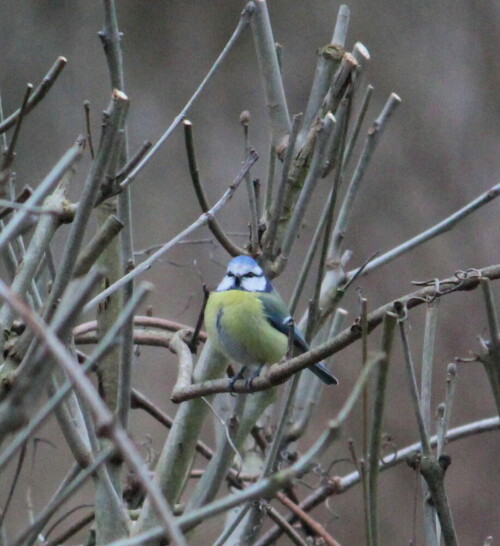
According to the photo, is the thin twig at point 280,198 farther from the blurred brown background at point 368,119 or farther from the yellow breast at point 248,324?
the blurred brown background at point 368,119

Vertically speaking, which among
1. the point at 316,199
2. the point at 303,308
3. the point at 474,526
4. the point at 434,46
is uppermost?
the point at 434,46

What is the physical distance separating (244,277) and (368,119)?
2.29 metres

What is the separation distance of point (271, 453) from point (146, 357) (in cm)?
259

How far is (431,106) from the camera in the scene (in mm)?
Answer: 4145

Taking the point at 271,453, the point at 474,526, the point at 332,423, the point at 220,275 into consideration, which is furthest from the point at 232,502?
the point at 474,526

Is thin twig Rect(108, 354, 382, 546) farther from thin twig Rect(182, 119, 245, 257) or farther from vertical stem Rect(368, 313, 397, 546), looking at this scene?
thin twig Rect(182, 119, 245, 257)

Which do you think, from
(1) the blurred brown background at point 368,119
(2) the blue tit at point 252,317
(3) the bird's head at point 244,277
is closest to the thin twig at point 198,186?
(3) the bird's head at point 244,277

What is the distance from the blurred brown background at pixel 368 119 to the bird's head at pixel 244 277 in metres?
1.71

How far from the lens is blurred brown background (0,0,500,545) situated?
386cm

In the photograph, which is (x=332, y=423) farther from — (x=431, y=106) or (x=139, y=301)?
(x=431, y=106)

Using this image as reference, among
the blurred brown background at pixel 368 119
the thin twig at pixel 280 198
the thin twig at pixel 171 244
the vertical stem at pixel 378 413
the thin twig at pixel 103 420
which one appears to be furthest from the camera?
the blurred brown background at pixel 368 119

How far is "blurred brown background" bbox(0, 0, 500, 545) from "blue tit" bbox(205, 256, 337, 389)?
1.69m

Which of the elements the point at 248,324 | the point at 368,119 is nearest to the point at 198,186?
the point at 248,324

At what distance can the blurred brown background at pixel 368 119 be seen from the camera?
386cm
